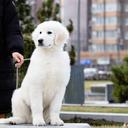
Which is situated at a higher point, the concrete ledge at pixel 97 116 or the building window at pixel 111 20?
the concrete ledge at pixel 97 116

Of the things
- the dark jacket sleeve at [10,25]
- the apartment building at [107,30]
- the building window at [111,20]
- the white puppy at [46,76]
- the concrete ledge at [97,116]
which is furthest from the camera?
the building window at [111,20]

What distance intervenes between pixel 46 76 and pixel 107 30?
84.9 metres

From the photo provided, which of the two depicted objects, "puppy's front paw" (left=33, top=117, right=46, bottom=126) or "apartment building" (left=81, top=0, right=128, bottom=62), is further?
"apartment building" (left=81, top=0, right=128, bottom=62)

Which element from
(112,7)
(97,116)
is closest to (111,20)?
(112,7)

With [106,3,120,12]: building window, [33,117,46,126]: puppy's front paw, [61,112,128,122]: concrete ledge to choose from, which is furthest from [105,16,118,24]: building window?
[33,117,46,126]: puppy's front paw

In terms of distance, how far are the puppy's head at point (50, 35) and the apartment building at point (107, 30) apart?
83131 mm

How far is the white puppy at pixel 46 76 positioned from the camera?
561 centimetres

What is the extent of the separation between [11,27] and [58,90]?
0.75m

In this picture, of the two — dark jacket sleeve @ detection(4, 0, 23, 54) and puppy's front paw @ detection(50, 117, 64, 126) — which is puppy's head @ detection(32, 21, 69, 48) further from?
puppy's front paw @ detection(50, 117, 64, 126)

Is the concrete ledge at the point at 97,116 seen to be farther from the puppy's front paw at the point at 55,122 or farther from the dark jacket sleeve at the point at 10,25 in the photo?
the dark jacket sleeve at the point at 10,25

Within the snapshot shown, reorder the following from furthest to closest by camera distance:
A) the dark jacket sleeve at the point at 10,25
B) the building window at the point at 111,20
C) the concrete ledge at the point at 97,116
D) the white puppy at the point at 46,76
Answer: the building window at the point at 111,20 → the concrete ledge at the point at 97,116 → the white puppy at the point at 46,76 → the dark jacket sleeve at the point at 10,25

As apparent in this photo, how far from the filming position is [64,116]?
1177 centimetres

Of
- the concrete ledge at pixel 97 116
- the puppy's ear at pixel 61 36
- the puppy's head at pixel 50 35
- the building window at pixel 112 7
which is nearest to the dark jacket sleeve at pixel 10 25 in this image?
the puppy's head at pixel 50 35

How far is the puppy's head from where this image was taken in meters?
5.62
